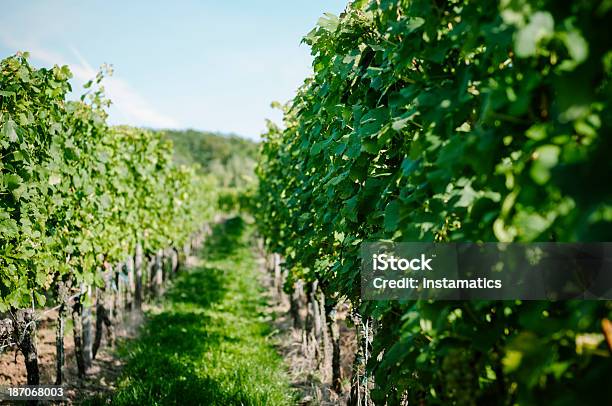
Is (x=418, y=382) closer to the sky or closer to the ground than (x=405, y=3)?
closer to the ground

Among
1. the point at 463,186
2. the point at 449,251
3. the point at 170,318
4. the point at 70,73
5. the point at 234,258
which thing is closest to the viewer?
the point at 463,186

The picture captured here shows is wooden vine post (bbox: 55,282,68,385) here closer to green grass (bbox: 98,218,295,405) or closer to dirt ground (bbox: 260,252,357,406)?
green grass (bbox: 98,218,295,405)

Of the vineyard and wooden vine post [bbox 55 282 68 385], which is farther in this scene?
wooden vine post [bbox 55 282 68 385]

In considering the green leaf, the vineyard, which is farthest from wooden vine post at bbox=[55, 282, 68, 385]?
the green leaf

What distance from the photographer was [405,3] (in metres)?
1.80

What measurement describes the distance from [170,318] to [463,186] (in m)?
8.66

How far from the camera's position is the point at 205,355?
648cm

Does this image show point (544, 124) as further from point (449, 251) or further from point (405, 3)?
point (405, 3)

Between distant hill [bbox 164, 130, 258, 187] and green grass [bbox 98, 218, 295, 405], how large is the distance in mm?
68489

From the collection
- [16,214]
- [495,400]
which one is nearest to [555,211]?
[495,400]

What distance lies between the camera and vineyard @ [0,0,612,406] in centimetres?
109

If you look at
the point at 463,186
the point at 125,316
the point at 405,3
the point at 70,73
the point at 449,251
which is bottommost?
the point at 125,316

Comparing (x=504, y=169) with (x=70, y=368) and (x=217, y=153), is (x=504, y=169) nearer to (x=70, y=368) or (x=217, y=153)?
(x=70, y=368)

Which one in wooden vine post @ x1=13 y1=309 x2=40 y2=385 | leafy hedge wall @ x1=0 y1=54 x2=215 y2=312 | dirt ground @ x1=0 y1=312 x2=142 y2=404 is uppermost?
leafy hedge wall @ x1=0 y1=54 x2=215 y2=312
